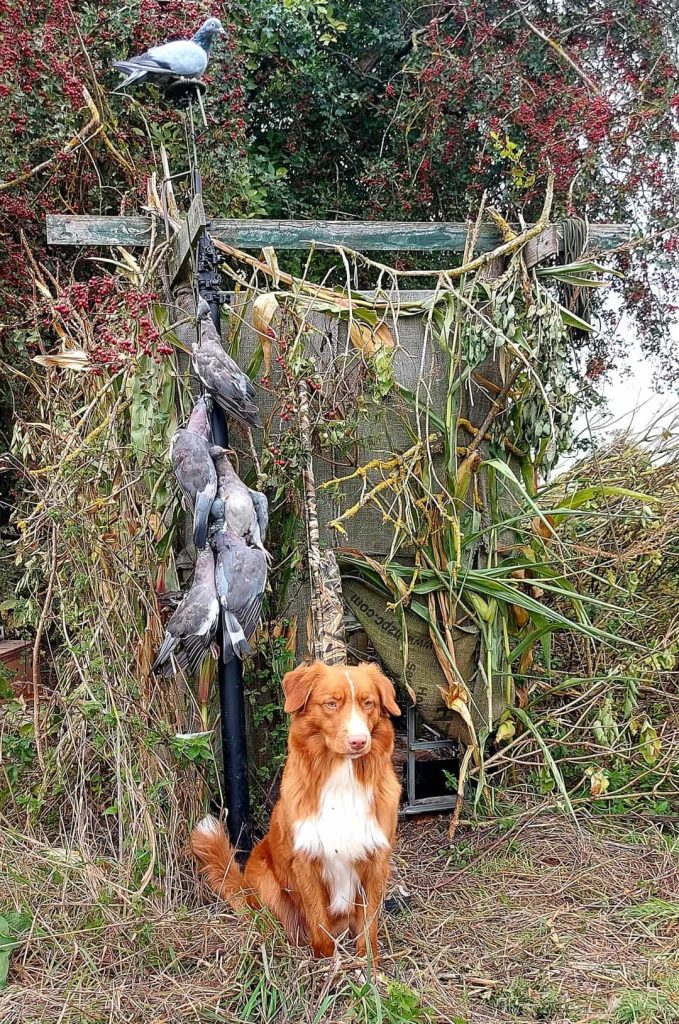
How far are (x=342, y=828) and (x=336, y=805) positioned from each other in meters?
0.06

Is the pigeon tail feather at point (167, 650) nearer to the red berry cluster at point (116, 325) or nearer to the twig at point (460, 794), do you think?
the red berry cluster at point (116, 325)

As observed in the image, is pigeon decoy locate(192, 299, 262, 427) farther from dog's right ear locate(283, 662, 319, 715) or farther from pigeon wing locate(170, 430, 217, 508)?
dog's right ear locate(283, 662, 319, 715)

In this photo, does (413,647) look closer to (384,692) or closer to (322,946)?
(384,692)

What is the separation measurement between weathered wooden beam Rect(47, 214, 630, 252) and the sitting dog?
5.54ft

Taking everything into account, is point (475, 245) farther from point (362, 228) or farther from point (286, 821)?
point (286, 821)

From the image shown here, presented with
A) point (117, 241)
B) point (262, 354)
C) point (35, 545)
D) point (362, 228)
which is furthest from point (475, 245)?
point (35, 545)

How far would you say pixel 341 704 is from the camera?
2.41 meters

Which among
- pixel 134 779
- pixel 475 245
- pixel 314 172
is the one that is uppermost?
pixel 314 172

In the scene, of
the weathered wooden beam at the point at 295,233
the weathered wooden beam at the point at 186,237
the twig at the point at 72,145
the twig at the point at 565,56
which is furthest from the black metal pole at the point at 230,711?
the twig at the point at 565,56

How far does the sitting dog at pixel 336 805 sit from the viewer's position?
2432mm

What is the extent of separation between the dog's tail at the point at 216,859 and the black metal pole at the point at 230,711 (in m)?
0.07

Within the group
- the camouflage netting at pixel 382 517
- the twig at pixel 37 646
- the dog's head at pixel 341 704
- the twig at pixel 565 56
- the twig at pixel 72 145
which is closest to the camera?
the dog's head at pixel 341 704

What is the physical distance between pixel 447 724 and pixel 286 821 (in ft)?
3.80

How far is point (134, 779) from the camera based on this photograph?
297cm
